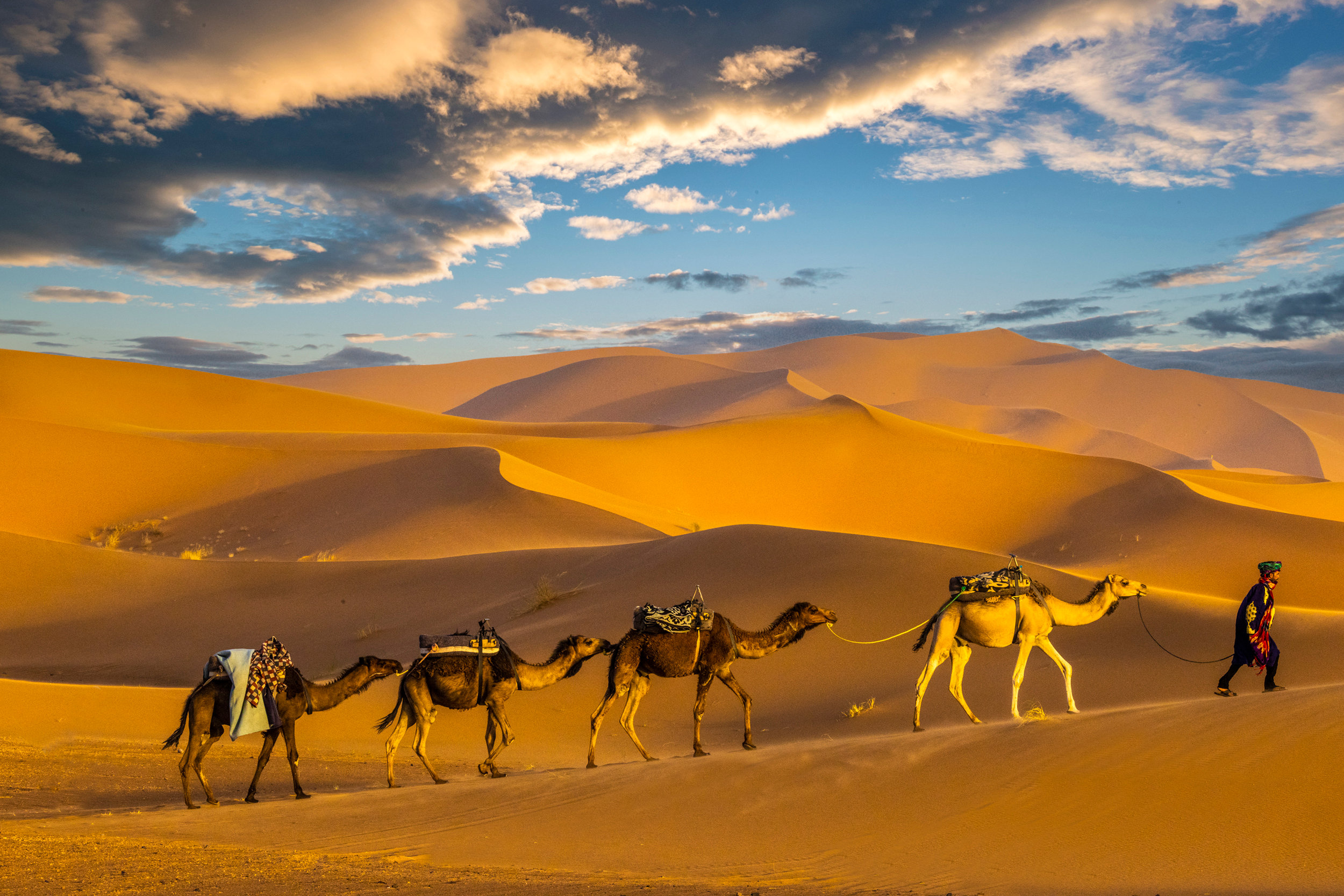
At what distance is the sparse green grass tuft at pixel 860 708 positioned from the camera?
42.3 feet

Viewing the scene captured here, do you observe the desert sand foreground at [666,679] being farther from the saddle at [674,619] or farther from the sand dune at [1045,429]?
the sand dune at [1045,429]

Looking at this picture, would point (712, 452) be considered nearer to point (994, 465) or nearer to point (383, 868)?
point (994, 465)

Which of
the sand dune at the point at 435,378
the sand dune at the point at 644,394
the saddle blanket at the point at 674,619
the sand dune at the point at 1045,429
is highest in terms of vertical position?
the sand dune at the point at 435,378

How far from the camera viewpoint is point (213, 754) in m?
12.4

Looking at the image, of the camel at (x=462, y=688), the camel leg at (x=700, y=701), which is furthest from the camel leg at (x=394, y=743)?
the camel leg at (x=700, y=701)

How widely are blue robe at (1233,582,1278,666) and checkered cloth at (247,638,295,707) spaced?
917 centimetres

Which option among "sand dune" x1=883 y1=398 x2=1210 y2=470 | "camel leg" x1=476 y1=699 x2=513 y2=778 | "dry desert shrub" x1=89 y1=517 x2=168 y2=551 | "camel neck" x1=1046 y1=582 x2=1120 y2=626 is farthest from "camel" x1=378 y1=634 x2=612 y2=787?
"sand dune" x1=883 y1=398 x2=1210 y2=470

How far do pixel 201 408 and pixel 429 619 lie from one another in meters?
52.2

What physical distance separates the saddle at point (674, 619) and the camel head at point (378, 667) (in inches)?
99.2

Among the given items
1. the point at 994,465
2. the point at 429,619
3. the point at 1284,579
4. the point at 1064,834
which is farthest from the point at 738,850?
the point at 994,465

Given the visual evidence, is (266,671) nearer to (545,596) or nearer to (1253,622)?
(1253,622)

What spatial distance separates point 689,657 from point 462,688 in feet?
7.66

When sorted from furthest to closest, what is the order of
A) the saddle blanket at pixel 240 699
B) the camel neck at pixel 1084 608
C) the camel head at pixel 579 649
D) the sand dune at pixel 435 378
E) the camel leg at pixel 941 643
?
1. the sand dune at pixel 435 378
2. the camel head at pixel 579 649
3. the camel neck at pixel 1084 608
4. the camel leg at pixel 941 643
5. the saddle blanket at pixel 240 699

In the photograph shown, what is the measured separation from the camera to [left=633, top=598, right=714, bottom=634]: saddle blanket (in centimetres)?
1005
